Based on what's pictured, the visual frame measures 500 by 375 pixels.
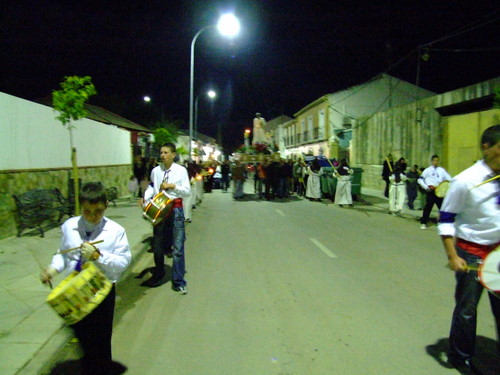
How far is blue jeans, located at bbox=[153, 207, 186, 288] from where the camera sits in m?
5.92

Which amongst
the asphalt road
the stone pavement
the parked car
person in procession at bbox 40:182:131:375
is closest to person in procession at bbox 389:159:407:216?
the asphalt road

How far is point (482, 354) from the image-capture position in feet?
13.4

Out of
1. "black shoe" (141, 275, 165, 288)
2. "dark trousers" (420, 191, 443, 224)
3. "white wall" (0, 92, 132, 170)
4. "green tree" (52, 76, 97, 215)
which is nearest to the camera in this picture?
"black shoe" (141, 275, 165, 288)

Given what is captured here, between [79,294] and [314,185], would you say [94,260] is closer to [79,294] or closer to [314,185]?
[79,294]

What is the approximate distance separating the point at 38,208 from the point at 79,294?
7.92 metres

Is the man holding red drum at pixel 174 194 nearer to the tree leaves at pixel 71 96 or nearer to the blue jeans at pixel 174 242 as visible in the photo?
the blue jeans at pixel 174 242

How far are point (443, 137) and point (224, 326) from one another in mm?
16557

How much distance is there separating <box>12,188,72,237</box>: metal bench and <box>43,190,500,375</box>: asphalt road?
9.78 ft

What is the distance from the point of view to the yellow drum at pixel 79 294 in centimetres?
280

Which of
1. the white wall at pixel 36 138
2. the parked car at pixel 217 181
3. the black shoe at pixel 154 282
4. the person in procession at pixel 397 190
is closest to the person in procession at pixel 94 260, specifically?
the black shoe at pixel 154 282

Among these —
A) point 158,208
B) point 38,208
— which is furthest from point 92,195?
point 38,208

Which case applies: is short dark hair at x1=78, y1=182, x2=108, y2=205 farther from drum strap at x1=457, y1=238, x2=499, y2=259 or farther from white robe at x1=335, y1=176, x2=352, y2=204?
white robe at x1=335, y1=176, x2=352, y2=204

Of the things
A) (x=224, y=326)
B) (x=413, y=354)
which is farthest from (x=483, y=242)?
(x=224, y=326)

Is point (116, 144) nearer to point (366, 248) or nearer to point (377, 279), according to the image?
point (366, 248)
